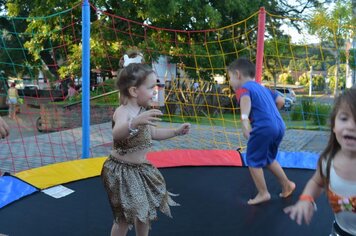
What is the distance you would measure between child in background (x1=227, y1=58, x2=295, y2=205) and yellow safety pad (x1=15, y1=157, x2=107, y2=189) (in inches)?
67.6

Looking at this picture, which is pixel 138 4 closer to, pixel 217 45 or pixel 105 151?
pixel 217 45

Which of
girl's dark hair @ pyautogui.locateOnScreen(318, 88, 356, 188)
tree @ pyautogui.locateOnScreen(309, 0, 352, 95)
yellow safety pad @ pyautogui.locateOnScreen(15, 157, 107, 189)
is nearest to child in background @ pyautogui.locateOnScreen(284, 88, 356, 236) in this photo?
girl's dark hair @ pyautogui.locateOnScreen(318, 88, 356, 188)

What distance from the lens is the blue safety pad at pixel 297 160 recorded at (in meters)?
4.26

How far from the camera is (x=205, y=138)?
7500 mm

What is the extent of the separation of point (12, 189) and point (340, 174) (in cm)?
277

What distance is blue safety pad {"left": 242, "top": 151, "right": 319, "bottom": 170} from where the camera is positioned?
426 cm

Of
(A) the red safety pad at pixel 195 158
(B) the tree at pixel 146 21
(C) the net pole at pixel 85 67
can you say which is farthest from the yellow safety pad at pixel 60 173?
(B) the tree at pixel 146 21

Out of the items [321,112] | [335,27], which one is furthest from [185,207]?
[321,112]

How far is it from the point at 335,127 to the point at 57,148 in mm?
5481

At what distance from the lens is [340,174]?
139 centimetres

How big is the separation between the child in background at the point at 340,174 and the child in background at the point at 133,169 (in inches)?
34.7

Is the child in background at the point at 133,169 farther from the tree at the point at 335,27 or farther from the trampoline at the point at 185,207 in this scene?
the tree at the point at 335,27

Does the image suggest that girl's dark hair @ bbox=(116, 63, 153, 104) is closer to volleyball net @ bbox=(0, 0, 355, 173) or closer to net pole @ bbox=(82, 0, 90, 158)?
net pole @ bbox=(82, 0, 90, 158)

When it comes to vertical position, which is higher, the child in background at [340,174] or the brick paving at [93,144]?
the child in background at [340,174]
